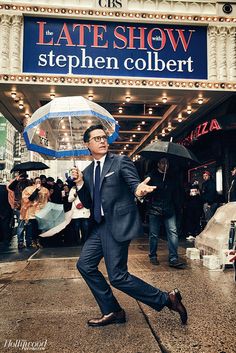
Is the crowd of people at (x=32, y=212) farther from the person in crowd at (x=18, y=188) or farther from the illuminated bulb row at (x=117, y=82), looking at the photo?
the illuminated bulb row at (x=117, y=82)

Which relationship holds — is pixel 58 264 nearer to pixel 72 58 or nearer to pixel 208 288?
pixel 208 288

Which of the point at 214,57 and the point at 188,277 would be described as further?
the point at 214,57

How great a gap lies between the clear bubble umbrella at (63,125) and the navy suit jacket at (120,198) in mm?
1358

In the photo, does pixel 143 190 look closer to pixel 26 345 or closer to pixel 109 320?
pixel 109 320

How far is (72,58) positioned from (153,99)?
10.7 feet

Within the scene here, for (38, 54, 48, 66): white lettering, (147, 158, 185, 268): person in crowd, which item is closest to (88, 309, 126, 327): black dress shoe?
(147, 158, 185, 268): person in crowd

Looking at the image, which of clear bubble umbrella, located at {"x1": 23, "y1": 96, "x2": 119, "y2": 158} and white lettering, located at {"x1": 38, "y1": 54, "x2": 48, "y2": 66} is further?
white lettering, located at {"x1": 38, "y1": 54, "x2": 48, "y2": 66}

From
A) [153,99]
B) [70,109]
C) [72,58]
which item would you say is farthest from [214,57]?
[70,109]

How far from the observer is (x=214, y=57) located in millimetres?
10250

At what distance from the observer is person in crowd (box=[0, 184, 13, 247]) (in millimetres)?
9438

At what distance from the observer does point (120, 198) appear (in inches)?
123

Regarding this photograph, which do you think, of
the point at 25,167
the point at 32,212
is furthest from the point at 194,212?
the point at 25,167

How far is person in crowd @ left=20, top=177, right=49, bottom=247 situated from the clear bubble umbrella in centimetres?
334

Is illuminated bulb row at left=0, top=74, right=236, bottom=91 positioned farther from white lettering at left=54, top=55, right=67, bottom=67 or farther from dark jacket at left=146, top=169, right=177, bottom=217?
dark jacket at left=146, top=169, right=177, bottom=217
